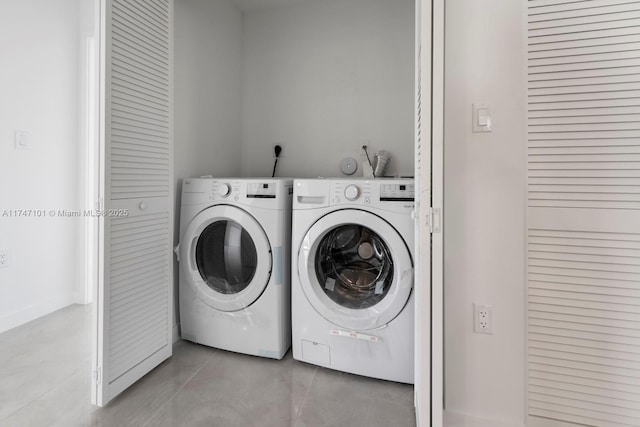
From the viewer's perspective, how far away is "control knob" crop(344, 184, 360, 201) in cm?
156

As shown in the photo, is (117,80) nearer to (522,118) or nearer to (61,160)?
(61,160)

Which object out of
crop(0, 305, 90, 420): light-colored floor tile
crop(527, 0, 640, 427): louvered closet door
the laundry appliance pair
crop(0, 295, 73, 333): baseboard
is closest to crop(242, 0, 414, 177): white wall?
the laundry appliance pair

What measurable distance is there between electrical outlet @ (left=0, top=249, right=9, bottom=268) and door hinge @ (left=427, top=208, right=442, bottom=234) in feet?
8.71

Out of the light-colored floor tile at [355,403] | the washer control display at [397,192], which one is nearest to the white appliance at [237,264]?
the light-colored floor tile at [355,403]

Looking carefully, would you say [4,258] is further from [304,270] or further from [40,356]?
[304,270]

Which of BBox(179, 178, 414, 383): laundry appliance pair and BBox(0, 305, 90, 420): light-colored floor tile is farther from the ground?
BBox(179, 178, 414, 383): laundry appliance pair

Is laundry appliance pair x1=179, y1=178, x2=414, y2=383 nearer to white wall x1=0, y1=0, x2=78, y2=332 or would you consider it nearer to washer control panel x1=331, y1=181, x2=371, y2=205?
washer control panel x1=331, y1=181, x2=371, y2=205

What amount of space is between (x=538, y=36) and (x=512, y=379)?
131 centimetres

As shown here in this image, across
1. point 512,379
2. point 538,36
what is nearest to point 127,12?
point 538,36

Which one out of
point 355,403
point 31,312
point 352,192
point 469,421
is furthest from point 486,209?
point 31,312

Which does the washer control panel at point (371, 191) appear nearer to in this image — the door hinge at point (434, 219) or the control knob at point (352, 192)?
the control knob at point (352, 192)

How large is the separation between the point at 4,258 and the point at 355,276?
2295 mm

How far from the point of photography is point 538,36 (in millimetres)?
1156

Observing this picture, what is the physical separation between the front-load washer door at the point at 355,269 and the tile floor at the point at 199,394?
1.08 ft
